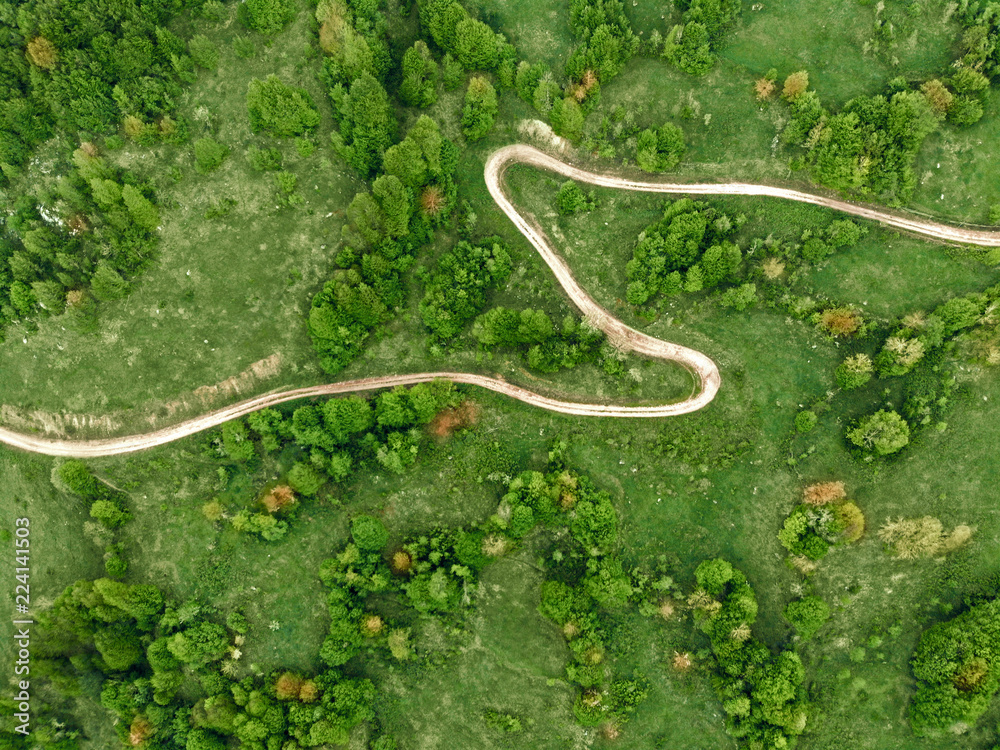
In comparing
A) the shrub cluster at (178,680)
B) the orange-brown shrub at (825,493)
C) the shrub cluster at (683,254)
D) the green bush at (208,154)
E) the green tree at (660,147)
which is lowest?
the shrub cluster at (178,680)

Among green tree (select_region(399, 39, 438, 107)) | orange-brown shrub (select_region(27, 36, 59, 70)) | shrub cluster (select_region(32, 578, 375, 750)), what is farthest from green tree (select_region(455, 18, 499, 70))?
shrub cluster (select_region(32, 578, 375, 750))

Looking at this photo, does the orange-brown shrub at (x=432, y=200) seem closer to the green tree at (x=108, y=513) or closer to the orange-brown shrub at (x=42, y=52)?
the orange-brown shrub at (x=42, y=52)

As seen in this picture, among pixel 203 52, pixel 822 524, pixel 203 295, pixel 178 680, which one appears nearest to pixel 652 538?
pixel 822 524

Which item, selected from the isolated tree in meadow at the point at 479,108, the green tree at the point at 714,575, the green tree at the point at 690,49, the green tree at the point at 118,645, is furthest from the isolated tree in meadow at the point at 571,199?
the green tree at the point at 118,645

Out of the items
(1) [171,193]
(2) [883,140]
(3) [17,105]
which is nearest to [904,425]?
(2) [883,140]

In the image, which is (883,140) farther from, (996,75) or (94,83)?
(94,83)

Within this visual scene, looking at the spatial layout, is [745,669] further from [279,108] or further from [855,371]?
[279,108]
